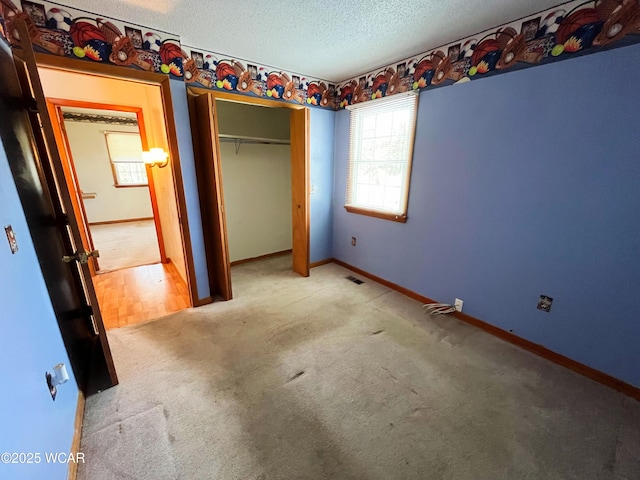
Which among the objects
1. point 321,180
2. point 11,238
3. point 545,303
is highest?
point 321,180

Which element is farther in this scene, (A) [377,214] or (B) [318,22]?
(A) [377,214]

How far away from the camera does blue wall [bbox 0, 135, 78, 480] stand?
34.4 inches

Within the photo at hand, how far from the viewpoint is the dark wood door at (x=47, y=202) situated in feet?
4.25

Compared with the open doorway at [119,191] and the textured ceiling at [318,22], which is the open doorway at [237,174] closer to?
the open doorway at [119,191]

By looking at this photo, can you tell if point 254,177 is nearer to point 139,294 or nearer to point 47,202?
point 139,294

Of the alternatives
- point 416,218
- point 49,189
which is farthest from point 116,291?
point 416,218

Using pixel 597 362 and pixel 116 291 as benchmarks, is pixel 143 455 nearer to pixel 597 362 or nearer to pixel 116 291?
pixel 116 291

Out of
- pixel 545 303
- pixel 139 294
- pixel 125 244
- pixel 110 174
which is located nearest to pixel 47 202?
pixel 139 294

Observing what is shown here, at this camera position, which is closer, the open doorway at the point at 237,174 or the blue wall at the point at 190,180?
the blue wall at the point at 190,180

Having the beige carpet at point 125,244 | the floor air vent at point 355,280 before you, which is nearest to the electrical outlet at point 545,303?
the floor air vent at point 355,280

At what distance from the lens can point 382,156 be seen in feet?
9.97

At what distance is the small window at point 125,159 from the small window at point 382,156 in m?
5.67

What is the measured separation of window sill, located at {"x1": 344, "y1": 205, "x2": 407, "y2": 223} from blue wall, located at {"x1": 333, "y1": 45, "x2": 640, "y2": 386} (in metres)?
0.19

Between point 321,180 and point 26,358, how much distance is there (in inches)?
123
